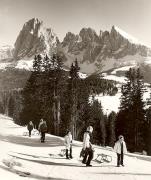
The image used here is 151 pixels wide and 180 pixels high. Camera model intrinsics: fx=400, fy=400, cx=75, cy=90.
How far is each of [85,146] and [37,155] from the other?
18.8ft

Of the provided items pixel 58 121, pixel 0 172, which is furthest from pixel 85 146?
pixel 58 121

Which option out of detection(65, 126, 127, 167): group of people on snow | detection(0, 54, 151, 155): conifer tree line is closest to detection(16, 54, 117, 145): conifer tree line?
detection(0, 54, 151, 155): conifer tree line

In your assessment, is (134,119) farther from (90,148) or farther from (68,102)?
(90,148)

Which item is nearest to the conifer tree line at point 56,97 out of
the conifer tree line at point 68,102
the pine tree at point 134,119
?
the conifer tree line at point 68,102

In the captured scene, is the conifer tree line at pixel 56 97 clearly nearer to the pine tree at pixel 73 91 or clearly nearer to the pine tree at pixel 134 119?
the pine tree at pixel 73 91

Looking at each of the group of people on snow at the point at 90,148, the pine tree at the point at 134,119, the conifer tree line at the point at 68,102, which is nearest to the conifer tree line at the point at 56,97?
the conifer tree line at the point at 68,102

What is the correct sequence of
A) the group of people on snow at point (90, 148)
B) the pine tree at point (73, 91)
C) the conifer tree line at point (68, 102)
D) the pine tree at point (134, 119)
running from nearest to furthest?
the group of people on snow at point (90, 148), the pine tree at point (134, 119), the conifer tree line at point (68, 102), the pine tree at point (73, 91)

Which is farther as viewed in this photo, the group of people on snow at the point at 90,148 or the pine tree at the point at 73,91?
the pine tree at the point at 73,91

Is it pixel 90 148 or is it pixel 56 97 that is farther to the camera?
pixel 56 97

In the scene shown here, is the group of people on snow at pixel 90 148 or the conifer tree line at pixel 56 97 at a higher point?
the conifer tree line at pixel 56 97

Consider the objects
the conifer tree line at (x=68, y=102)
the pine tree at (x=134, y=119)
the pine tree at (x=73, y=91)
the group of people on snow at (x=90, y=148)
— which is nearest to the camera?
the group of people on snow at (x=90, y=148)

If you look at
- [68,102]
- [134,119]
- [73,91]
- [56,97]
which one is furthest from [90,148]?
[68,102]

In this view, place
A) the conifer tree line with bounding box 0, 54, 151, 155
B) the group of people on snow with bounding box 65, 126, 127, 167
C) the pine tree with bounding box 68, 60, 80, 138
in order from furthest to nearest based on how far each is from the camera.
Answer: the pine tree with bounding box 68, 60, 80, 138 < the conifer tree line with bounding box 0, 54, 151, 155 < the group of people on snow with bounding box 65, 126, 127, 167

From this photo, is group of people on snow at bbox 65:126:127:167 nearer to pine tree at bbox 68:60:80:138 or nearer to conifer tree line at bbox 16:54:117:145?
conifer tree line at bbox 16:54:117:145
